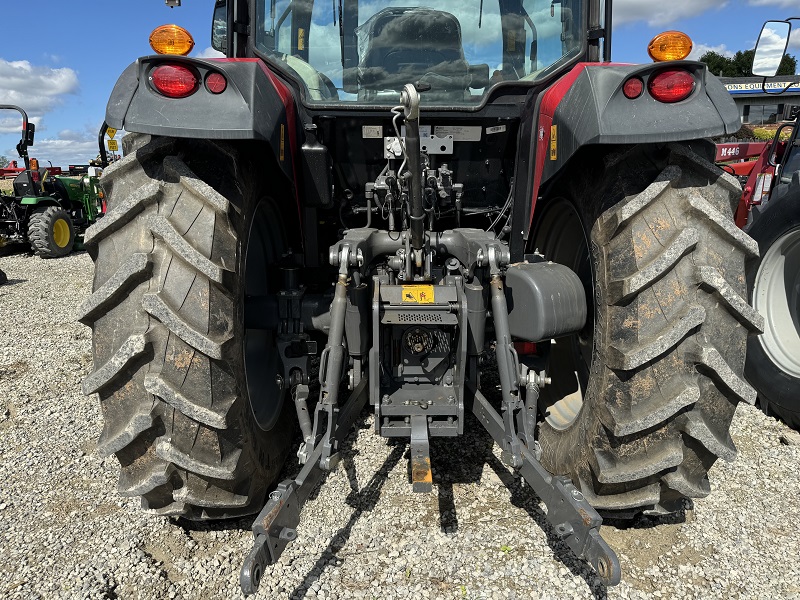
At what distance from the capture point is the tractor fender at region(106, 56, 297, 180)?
1.91 metres

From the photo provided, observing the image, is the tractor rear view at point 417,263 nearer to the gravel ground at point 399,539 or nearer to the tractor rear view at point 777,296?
the gravel ground at point 399,539

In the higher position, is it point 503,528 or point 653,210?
point 653,210

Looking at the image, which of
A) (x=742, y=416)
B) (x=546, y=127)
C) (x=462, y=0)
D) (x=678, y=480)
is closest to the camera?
(x=678, y=480)

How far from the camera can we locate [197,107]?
76.5 inches

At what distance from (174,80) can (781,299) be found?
3516 millimetres

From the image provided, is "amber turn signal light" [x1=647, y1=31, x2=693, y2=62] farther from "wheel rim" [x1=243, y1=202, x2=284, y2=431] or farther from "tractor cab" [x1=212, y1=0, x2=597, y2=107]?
"wheel rim" [x1=243, y1=202, x2=284, y2=431]

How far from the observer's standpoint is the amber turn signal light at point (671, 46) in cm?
200

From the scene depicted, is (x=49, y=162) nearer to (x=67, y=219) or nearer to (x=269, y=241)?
(x=67, y=219)

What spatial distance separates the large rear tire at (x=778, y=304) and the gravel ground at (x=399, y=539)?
0.28m

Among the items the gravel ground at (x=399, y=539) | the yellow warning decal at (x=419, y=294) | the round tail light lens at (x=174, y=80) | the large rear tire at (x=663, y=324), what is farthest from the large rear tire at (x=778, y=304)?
the round tail light lens at (x=174, y=80)

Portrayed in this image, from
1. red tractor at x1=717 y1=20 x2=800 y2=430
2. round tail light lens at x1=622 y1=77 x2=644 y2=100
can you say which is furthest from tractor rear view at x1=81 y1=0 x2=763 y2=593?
red tractor at x1=717 y1=20 x2=800 y2=430

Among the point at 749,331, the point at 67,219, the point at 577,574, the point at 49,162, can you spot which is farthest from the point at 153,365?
the point at 49,162

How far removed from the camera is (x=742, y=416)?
3479 mm

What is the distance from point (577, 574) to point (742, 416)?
6.34 feet
